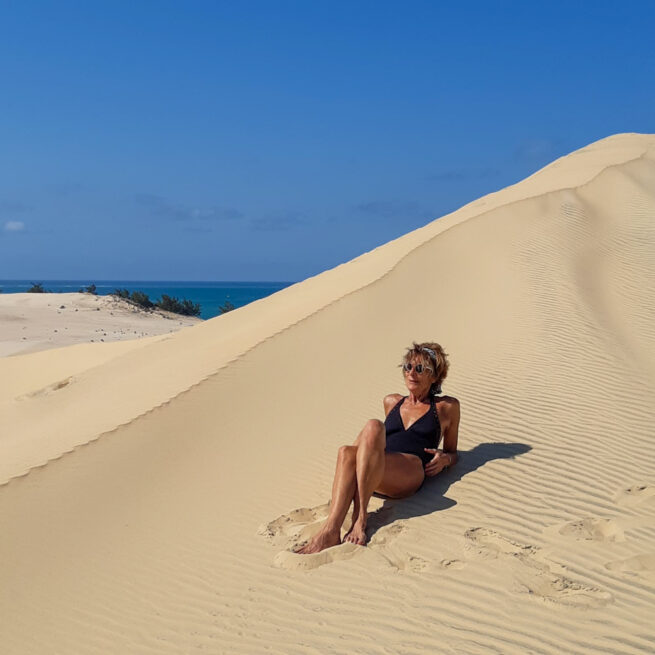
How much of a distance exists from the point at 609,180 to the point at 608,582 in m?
15.4

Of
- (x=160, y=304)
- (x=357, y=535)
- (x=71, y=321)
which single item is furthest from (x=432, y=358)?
(x=160, y=304)

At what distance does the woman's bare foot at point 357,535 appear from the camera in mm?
5032

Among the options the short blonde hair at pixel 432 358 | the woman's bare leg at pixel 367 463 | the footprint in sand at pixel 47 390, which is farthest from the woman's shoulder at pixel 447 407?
the footprint in sand at pixel 47 390

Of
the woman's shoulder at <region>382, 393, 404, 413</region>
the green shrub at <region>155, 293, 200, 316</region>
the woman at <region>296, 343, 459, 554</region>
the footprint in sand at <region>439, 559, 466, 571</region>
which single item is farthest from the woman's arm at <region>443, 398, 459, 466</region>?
the green shrub at <region>155, 293, 200, 316</region>

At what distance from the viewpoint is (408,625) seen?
4.12 meters

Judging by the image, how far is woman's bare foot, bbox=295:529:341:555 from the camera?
498 centimetres

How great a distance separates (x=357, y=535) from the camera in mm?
5055

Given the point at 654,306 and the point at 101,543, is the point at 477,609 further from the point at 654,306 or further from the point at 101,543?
the point at 654,306

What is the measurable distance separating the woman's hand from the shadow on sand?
199mm

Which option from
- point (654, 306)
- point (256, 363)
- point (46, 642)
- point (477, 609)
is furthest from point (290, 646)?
point (654, 306)

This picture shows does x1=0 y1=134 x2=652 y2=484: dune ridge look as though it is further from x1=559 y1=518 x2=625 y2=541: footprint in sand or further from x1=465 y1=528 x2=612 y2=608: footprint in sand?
x1=559 y1=518 x2=625 y2=541: footprint in sand

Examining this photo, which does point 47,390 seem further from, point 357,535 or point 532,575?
point 532,575

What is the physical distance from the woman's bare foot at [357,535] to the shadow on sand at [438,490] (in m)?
0.15

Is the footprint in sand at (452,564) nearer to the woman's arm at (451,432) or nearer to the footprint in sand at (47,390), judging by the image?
the woman's arm at (451,432)
